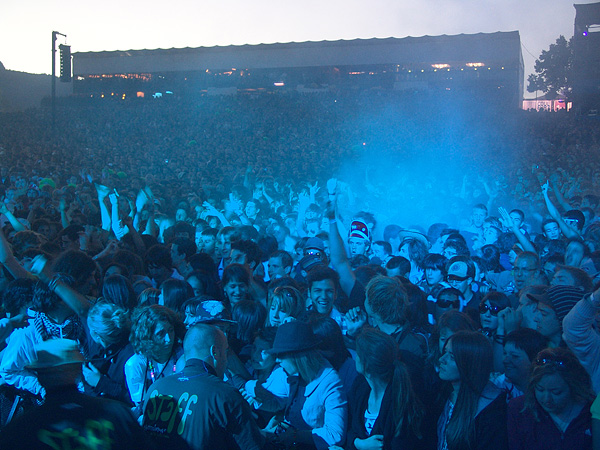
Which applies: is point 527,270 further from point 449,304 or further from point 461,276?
point 449,304

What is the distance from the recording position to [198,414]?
7.99 feet

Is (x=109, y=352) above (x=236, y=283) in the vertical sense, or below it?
below

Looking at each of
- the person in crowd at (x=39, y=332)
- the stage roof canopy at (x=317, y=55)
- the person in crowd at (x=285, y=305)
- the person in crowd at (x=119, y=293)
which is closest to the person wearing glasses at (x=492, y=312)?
the person in crowd at (x=285, y=305)

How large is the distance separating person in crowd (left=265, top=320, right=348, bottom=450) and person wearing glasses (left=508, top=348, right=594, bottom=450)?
0.85 m

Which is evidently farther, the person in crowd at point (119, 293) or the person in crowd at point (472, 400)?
the person in crowd at point (119, 293)

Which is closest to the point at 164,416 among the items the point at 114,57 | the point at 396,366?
the point at 396,366

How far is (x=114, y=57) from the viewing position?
44312mm

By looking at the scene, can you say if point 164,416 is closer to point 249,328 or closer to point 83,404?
point 83,404

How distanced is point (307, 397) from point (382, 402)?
0.44 meters

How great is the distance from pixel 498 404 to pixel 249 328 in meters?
1.75

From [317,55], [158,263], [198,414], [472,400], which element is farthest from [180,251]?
[317,55]

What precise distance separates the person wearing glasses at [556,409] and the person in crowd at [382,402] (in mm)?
471

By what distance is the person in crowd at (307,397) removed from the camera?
281 cm

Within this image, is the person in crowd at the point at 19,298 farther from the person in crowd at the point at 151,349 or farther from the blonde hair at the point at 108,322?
the person in crowd at the point at 151,349
